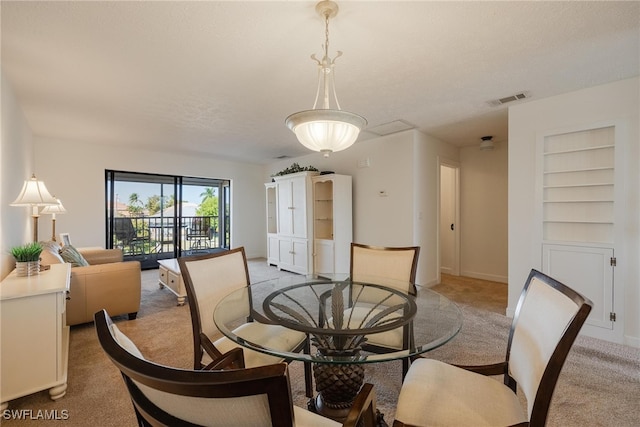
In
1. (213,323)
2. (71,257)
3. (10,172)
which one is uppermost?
(10,172)

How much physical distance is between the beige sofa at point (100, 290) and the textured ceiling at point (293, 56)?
64.5 inches

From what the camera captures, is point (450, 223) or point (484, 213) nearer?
point (484, 213)

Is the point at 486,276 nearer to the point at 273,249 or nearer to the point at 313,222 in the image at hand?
the point at 313,222

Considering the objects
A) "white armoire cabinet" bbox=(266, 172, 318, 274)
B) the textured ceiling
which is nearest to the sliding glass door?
"white armoire cabinet" bbox=(266, 172, 318, 274)

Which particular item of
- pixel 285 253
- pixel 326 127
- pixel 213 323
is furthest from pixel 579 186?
pixel 285 253

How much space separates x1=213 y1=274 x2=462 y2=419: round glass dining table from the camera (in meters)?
1.31

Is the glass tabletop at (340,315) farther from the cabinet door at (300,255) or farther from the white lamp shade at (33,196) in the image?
the cabinet door at (300,255)

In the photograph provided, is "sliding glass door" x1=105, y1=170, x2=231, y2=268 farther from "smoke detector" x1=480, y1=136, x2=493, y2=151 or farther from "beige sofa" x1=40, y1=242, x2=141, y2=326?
"smoke detector" x1=480, y1=136, x2=493, y2=151

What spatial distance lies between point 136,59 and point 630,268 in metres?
4.35

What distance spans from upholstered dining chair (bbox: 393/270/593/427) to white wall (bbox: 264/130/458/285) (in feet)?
9.21

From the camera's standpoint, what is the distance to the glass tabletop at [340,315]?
1290 mm

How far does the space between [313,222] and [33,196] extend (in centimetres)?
349

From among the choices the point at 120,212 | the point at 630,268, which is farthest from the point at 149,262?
the point at 630,268

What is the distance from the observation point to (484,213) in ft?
15.9
